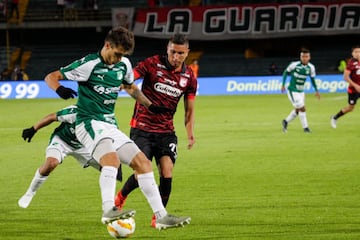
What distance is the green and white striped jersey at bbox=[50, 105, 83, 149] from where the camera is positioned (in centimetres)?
1005

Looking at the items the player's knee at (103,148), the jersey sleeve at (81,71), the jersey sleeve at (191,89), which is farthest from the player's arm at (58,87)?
the jersey sleeve at (191,89)

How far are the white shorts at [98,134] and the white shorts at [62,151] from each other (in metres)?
1.90

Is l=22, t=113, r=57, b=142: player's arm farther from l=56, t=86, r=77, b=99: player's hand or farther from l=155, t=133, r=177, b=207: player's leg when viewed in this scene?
l=56, t=86, r=77, b=99: player's hand

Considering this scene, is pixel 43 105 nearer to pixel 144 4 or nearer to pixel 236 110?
pixel 236 110

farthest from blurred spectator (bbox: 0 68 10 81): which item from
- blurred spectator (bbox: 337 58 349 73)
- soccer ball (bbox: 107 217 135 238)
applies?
soccer ball (bbox: 107 217 135 238)

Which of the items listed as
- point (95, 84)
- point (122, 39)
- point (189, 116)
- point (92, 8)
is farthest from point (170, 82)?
point (92, 8)

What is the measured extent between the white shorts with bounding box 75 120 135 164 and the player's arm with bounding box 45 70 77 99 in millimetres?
383

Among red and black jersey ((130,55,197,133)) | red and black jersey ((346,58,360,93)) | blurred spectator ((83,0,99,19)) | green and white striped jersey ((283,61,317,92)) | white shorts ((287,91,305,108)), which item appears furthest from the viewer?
blurred spectator ((83,0,99,19))

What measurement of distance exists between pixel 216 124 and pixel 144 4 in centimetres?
2511

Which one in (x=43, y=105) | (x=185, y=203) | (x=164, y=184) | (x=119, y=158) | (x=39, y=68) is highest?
(x=119, y=158)

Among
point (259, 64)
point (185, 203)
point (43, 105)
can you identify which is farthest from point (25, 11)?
point (185, 203)

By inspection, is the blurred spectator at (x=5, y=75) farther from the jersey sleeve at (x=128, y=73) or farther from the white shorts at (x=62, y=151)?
the jersey sleeve at (x=128, y=73)

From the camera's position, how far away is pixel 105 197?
781 cm

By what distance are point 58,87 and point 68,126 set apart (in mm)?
2268
